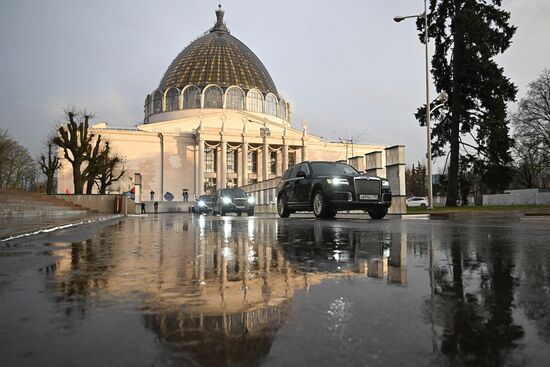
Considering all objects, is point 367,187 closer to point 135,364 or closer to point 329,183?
point 329,183

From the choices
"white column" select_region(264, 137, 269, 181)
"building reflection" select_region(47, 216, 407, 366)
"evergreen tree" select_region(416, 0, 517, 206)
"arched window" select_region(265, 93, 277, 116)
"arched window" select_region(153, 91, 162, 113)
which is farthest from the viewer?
"arched window" select_region(265, 93, 277, 116)

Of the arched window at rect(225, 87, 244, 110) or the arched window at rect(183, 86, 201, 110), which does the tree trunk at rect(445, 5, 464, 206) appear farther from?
the arched window at rect(183, 86, 201, 110)

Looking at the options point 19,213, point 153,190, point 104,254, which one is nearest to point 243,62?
point 153,190

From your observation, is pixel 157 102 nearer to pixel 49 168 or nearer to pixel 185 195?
pixel 185 195

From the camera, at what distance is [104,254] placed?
4.78 meters

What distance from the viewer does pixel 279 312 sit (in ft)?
6.57

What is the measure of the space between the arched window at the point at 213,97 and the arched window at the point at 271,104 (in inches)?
480

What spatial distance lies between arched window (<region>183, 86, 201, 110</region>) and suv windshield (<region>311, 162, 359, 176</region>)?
86771 millimetres

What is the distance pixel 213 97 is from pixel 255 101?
10.3 meters

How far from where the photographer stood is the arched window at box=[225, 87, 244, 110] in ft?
327

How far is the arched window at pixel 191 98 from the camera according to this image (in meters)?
98.6

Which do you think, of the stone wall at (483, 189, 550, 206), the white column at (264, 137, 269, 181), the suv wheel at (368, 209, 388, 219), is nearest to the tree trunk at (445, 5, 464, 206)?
the suv wheel at (368, 209, 388, 219)

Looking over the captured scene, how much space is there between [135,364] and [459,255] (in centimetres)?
357

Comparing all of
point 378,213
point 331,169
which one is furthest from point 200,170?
point 378,213
